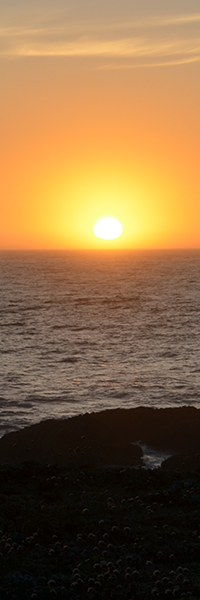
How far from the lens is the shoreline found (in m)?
23.4

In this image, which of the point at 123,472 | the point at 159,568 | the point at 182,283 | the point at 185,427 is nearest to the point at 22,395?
the point at 185,427

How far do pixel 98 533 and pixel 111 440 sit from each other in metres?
8.89

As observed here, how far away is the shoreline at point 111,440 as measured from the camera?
23406 mm

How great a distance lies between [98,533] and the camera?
52.5 ft

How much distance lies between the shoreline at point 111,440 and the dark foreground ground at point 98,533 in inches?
88.2

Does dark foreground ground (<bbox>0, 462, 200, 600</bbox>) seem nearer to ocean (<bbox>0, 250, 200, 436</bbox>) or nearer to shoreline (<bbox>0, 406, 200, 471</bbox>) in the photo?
shoreline (<bbox>0, 406, 200, 471</bbox>)

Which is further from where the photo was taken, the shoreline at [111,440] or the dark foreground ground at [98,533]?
the shoreline at [111,440]

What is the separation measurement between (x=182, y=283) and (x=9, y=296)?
44.0 metres

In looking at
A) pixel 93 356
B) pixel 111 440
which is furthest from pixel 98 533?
pixel 93 356

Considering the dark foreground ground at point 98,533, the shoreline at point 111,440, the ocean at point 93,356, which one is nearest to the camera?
the dark foreground ground at point 98,533

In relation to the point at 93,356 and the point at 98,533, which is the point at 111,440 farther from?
the point at 93,356

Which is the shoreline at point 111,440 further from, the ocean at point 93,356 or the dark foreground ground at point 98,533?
the ocean at point 93,356

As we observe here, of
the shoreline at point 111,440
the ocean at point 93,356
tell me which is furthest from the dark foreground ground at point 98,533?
the ocean at point 93,356

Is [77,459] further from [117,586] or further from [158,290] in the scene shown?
[158,290]
